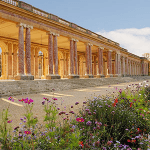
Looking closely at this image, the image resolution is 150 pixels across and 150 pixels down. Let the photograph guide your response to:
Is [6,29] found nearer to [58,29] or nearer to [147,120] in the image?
[58,29]

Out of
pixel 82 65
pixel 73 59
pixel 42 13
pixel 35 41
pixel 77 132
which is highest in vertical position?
pixel 42 13

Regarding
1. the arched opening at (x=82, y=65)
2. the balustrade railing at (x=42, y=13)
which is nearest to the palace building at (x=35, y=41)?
the balustrade railing at (x=42, y=13)

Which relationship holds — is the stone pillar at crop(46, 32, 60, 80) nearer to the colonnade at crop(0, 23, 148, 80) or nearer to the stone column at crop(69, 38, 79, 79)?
the colonnade at crop(0, 23, 148, 80)

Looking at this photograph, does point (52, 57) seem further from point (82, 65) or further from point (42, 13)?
point (82, 65)

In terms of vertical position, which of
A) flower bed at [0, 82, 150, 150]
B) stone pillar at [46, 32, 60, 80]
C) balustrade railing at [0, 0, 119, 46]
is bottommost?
Answer: flower bed at [0, 82, 150, 150]

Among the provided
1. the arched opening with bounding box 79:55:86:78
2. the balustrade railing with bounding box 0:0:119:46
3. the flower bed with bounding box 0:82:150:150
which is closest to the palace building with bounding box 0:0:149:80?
the balustrade railing with bounding box 0:0:119:46

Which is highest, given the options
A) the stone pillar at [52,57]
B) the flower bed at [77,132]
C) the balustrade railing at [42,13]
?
the balustrade railing at [42,13]

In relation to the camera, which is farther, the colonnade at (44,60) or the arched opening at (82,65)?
the arched opening at (82,65)

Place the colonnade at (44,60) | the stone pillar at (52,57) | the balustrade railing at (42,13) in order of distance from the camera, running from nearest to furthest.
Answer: the balustrade railing at (42,13)
the colonnade at (44,60)
the stone pillar at (52,57)

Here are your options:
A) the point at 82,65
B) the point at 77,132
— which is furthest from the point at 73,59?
the point at 77,132

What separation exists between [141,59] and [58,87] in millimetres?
64254

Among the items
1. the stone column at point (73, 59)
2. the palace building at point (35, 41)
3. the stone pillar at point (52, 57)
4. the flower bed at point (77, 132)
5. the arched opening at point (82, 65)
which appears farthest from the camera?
the arched opening at point (82, 65)

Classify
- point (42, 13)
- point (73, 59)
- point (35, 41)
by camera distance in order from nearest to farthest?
1. point (42, 13)
2. point (73, 59)
3. point (35, 41)

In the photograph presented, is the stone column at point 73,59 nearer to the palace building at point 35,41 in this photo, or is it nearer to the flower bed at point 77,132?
the palace building at point 35,41
